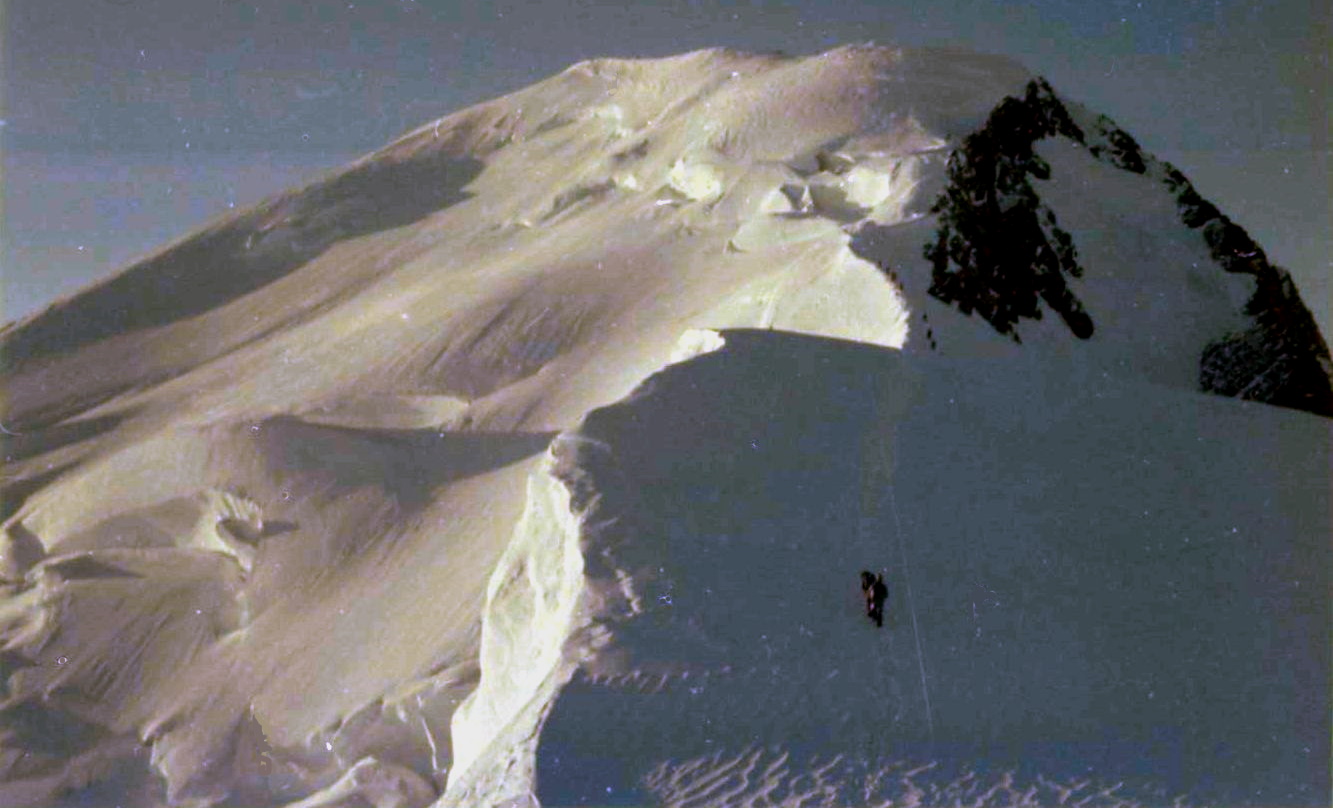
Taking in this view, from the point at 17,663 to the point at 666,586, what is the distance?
1004 centimetres

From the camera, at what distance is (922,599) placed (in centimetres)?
1014

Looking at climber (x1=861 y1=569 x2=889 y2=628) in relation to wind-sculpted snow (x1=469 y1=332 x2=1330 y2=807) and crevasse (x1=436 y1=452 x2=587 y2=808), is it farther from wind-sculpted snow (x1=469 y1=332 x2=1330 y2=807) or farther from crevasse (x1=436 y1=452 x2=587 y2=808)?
crevasse (x1=436 y1=452 x2=587 y2=808)

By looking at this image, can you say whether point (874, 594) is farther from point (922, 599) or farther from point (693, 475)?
point (693, 475)

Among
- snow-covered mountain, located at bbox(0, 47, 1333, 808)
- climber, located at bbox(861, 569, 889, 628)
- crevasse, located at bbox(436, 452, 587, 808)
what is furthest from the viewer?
climber, located at bbox(861, 569, 889, 628)

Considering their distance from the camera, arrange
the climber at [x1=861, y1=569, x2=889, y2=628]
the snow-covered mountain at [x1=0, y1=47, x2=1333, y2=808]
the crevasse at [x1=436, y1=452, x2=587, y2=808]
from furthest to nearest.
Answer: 1. the climber at [x1=861, y1=569, x2=889, y2=628]
2. the snow-covered mountain at [x1=0, y1=47, x2=1333, y2=808]
3. the crevasse at [x1=436, y1=452, x2=587, y2=808]

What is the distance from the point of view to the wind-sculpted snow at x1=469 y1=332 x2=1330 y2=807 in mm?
8703

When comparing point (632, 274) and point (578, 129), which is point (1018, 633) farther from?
point (578, 129)

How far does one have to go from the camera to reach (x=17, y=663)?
17.2 metres

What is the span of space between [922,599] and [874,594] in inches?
16.1

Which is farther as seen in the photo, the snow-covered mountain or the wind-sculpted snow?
the snow-covered mountain

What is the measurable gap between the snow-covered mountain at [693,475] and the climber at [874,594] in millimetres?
83

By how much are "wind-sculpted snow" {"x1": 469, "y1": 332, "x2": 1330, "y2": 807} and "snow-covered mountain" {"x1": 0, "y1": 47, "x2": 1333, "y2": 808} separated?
1.2 inches

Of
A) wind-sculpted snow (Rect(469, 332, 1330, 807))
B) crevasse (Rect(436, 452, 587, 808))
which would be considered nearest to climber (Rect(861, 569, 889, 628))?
wind-sculpted snow (Rect(469, 332, 1330, 807))

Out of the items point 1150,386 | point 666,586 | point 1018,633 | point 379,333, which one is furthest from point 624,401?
point 379,333
